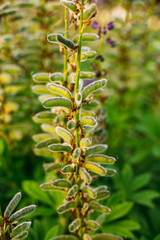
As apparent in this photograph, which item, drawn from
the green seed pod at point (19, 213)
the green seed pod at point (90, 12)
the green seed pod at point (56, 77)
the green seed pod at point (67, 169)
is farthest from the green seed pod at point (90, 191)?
the green seed pod at point (90, 12)

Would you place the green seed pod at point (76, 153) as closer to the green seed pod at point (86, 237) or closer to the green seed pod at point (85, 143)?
the green seed pod at point (85, 143)

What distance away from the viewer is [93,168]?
117 cm

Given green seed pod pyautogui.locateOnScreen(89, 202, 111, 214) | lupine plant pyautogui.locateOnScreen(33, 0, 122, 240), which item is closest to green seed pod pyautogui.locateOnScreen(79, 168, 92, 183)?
lupine plant pyautogui.locateOnScreen(33, 0, 122, 240)

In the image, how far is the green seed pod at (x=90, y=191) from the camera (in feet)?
Result: 3.87

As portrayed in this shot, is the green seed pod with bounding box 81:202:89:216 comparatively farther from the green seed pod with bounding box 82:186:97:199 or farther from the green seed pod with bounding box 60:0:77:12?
the green seed pod with bounding box 60:0:77:12

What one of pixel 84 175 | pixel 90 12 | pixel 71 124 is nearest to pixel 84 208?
pixel 84 175

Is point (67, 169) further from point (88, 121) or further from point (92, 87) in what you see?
A: point (92, 87)

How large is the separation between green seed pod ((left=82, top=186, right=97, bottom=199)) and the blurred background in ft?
1.22

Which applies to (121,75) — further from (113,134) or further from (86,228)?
(86,228)

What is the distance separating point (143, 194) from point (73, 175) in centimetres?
89

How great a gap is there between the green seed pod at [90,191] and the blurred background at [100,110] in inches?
14.7

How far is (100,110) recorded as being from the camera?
1.68 meters

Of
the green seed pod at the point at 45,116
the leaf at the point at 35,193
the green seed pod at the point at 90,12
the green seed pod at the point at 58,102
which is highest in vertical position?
the green seed pod at the point at 90,12

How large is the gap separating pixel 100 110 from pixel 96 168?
587 mm
